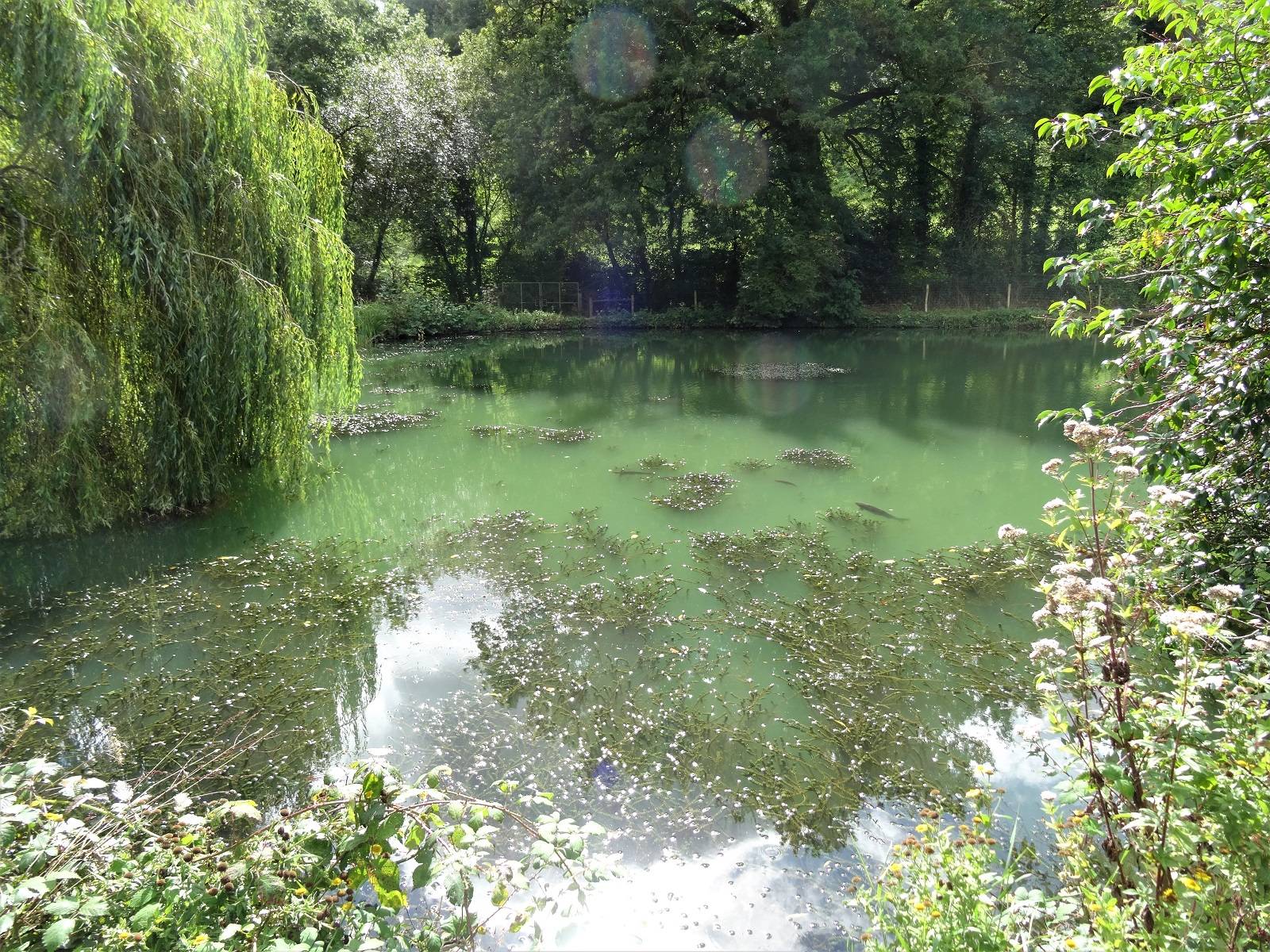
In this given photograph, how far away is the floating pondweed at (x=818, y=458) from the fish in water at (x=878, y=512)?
147cm

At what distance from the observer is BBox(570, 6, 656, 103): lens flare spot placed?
838 inches

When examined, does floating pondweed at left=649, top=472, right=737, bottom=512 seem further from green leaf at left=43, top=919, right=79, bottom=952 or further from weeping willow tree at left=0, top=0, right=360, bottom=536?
green leaf at left=43, top=919, right=79, bottom=952

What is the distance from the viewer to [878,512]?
25.9ft

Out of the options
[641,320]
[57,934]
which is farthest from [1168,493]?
[641,320]

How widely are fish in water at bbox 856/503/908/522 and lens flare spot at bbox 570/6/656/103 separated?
59.6 ft

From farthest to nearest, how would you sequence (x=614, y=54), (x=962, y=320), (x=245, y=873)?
(x=962, y=320)
(x=614, y=54)
(x=245, y=873)

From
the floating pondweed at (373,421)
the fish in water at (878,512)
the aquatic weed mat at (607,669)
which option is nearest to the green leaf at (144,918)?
the aquatic weed mat at (607,669)

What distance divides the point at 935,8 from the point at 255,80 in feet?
71.1

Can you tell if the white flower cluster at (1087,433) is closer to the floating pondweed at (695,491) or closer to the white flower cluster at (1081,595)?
the white flower cluster at (1081,595)

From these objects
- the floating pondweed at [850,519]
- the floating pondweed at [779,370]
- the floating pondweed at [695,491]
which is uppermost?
the floating pondweed at [779,370]

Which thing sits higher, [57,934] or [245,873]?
[57,934]

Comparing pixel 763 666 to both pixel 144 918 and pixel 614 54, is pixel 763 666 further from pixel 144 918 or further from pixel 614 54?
pixel 614 54

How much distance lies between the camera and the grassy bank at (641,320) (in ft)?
73.2

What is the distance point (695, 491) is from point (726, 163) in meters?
18.4
